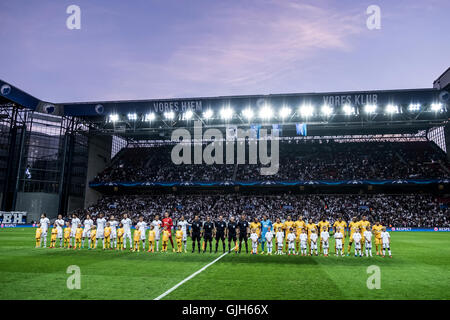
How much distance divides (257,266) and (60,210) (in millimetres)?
37832

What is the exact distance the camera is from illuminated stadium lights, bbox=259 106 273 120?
3528cm

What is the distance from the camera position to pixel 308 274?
10719 millimetres

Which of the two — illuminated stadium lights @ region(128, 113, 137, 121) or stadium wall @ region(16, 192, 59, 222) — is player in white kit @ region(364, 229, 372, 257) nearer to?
illuminated stadium lights @ region(128, 113, 137, 121)

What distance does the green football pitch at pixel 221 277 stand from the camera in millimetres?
7945

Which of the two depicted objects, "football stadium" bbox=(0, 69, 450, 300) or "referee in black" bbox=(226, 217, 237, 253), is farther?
"football stadium" bbox=(0, 69, 450, 300)

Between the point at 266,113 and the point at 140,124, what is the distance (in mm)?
17441

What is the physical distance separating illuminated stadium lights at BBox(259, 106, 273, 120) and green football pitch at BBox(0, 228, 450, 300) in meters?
22.5

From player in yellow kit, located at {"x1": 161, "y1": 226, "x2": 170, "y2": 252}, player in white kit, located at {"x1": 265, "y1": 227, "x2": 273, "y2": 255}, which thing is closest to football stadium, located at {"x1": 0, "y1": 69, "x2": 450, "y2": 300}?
player in white kit, located at {"x1": 265, "y1": 227, "x2": 273, "y2": 255}

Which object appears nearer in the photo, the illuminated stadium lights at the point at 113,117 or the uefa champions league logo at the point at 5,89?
the uefa champions league logo at the point at 5,89

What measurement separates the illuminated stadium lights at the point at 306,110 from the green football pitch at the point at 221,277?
2207 cm

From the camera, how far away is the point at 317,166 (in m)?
47.0

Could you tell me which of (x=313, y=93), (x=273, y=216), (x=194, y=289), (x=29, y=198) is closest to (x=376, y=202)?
(x=273, y=216)

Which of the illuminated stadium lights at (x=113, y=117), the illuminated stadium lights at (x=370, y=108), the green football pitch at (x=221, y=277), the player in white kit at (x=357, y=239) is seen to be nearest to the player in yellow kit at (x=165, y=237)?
the green football pitch at (x=221, y=277)

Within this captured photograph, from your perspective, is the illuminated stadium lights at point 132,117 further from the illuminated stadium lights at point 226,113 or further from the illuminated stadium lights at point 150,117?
the illuminated stadium lights at point 226,113
